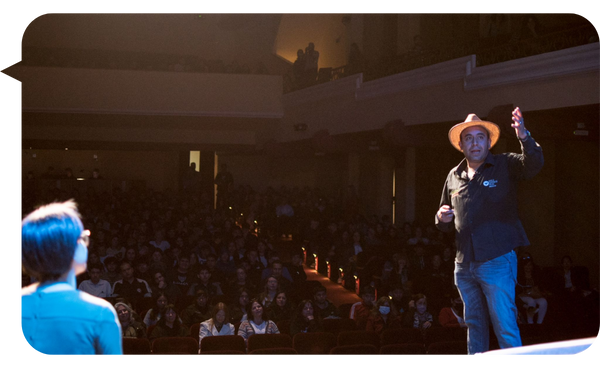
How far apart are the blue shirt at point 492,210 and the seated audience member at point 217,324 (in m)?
3.40

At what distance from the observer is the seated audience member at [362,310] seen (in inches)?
232

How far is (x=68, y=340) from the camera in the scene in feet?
4.92

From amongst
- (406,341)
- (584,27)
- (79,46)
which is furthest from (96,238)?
(79,46)

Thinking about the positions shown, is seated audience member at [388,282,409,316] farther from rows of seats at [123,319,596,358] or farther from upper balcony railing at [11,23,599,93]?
upper balcony railing at [11,23,599,93]

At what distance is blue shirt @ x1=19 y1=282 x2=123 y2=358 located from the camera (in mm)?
1496

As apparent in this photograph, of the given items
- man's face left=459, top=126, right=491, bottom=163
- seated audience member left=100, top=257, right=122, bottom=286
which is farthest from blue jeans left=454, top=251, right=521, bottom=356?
seated audience member left=100, top=257, right=122, bottom=286

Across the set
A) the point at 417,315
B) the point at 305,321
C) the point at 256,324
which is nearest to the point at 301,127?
the point at 417,315

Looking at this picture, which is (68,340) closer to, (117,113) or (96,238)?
(96,238)

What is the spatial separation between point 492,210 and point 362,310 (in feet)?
13.2

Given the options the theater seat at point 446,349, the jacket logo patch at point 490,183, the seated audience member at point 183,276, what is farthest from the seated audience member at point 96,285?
the jacket logo patch at point 490,183

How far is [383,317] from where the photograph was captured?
6051 mm

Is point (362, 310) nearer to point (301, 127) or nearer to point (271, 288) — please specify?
point (271, 288)

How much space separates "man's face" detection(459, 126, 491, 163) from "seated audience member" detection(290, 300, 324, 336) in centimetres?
353

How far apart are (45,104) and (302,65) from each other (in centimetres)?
627
